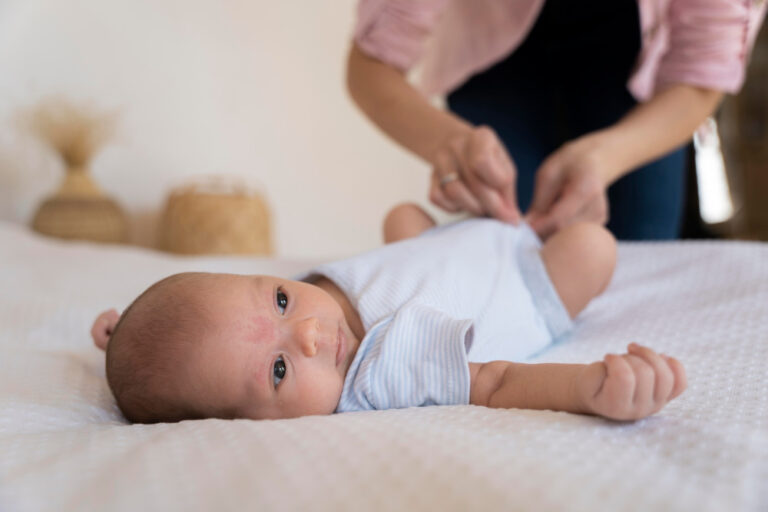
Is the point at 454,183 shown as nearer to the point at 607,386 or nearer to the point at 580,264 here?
the point at 580,264

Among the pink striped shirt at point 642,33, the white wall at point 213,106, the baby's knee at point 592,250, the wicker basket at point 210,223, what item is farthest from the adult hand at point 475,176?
the white wall at point 213,106

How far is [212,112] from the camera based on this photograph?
8.74 feet

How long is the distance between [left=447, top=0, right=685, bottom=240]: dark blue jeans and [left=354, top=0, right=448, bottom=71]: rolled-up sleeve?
0.85 ft

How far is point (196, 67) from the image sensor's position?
2.61 m

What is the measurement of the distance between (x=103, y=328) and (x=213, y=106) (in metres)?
1.97

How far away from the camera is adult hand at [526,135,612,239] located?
3.43 feet

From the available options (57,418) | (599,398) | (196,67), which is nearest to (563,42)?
(599,398)

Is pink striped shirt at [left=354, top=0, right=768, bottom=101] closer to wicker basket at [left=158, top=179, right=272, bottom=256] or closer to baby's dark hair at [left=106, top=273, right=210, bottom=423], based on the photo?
baby's dark hair at [left=106, top=273, right=210, bottom=423]

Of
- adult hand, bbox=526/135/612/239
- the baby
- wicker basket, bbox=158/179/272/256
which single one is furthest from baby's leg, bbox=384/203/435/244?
wicker basket, bbox=158/179/272/256

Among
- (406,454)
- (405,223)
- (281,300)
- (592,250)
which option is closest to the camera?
(406,454)

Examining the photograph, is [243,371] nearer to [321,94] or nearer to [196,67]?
[196,67]

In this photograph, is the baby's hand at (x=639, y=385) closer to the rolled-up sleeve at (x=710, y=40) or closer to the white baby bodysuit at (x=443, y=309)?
the white baby bodysuit at (x=443, y=309)

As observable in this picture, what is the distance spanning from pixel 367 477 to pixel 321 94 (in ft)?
8.99

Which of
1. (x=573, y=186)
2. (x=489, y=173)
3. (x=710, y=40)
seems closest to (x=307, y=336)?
(x=489, y=173)
